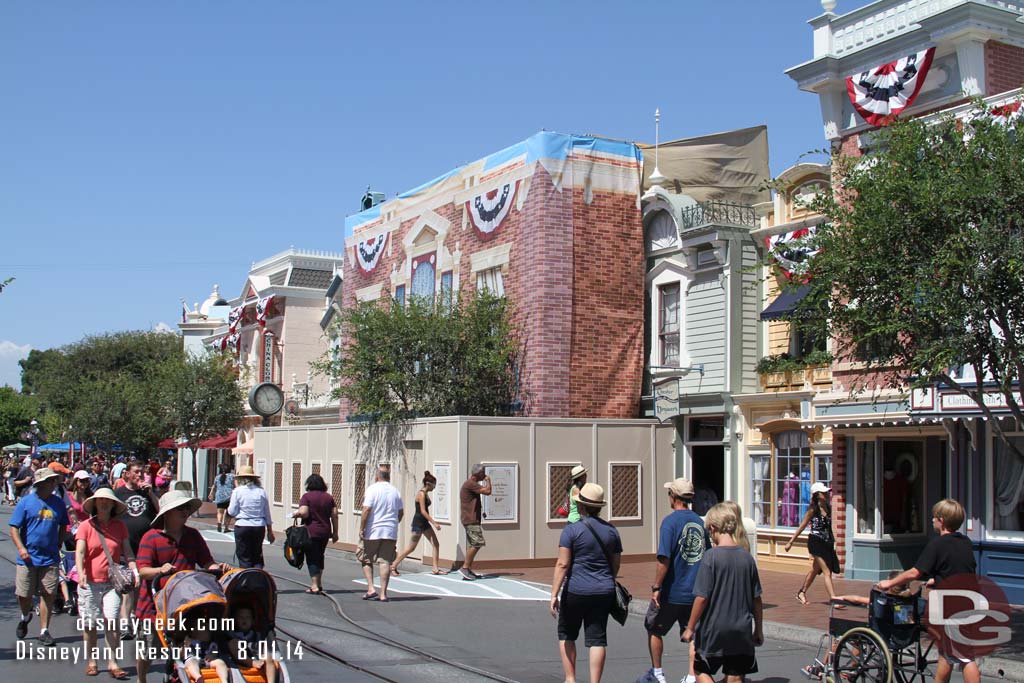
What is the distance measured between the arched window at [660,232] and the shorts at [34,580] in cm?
1472

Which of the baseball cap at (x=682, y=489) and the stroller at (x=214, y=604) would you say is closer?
the stroller at (x=214, y=604)

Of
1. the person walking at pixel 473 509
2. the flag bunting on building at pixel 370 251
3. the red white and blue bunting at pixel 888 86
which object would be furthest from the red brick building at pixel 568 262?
the red white and blue bunting at pixel 888 86

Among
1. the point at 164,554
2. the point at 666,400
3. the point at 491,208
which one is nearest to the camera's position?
the point at 164,554

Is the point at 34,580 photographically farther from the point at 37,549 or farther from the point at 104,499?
the point at 104,499

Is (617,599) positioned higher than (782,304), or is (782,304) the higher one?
(782,304)

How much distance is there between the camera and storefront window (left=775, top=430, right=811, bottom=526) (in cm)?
2028

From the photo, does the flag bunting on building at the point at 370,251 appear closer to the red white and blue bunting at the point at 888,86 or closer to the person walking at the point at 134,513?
the red white and blue bunting at the point at 888,86

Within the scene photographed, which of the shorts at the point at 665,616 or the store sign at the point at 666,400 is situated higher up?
the store sign at the point at 666,400

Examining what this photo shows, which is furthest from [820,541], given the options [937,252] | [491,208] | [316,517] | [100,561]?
[491,208]

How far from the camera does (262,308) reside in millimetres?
39938

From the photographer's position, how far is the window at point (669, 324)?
76.4ft

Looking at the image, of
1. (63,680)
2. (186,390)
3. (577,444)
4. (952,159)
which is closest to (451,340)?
(577,444)

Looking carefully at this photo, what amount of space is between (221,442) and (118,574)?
32618 millimetres

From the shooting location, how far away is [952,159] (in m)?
12.3
